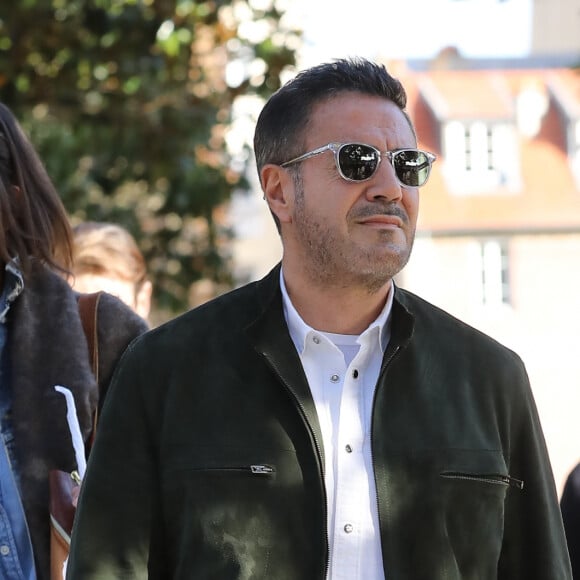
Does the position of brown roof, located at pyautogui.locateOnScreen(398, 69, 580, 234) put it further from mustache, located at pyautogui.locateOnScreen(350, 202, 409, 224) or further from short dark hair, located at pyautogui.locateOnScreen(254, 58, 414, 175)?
mustache, located at pyautogui.locateOnScreen(350, 202, 409, 224)

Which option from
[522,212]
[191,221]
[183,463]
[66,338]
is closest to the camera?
[183,463]

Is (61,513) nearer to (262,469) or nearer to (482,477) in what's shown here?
(262,469)

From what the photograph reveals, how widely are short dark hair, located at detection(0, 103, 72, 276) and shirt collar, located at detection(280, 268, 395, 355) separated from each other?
894mm

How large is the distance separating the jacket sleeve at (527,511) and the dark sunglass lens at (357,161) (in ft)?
1.82

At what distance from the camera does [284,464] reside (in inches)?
106

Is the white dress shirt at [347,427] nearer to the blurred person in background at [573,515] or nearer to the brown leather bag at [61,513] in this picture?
the brown leather bag at [61,513]

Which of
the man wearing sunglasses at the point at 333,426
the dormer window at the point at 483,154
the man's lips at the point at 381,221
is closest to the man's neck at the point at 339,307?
the man wearing sunglasses at the point at 333,426

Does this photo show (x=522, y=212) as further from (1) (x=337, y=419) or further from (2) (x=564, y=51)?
(1) (x=337, y=419)

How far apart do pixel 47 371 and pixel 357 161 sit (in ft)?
3.40

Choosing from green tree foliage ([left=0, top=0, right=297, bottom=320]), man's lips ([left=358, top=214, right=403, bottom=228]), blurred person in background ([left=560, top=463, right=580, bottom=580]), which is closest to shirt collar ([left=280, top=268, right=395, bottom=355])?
man's lips ([left=358, top=214, right=403, bottom=228])

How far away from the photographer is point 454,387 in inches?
111

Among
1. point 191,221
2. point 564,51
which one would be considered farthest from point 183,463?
→ point 564,51

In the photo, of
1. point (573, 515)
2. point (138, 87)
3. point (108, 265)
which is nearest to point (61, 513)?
point (573, 515)

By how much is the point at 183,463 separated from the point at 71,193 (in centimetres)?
797
